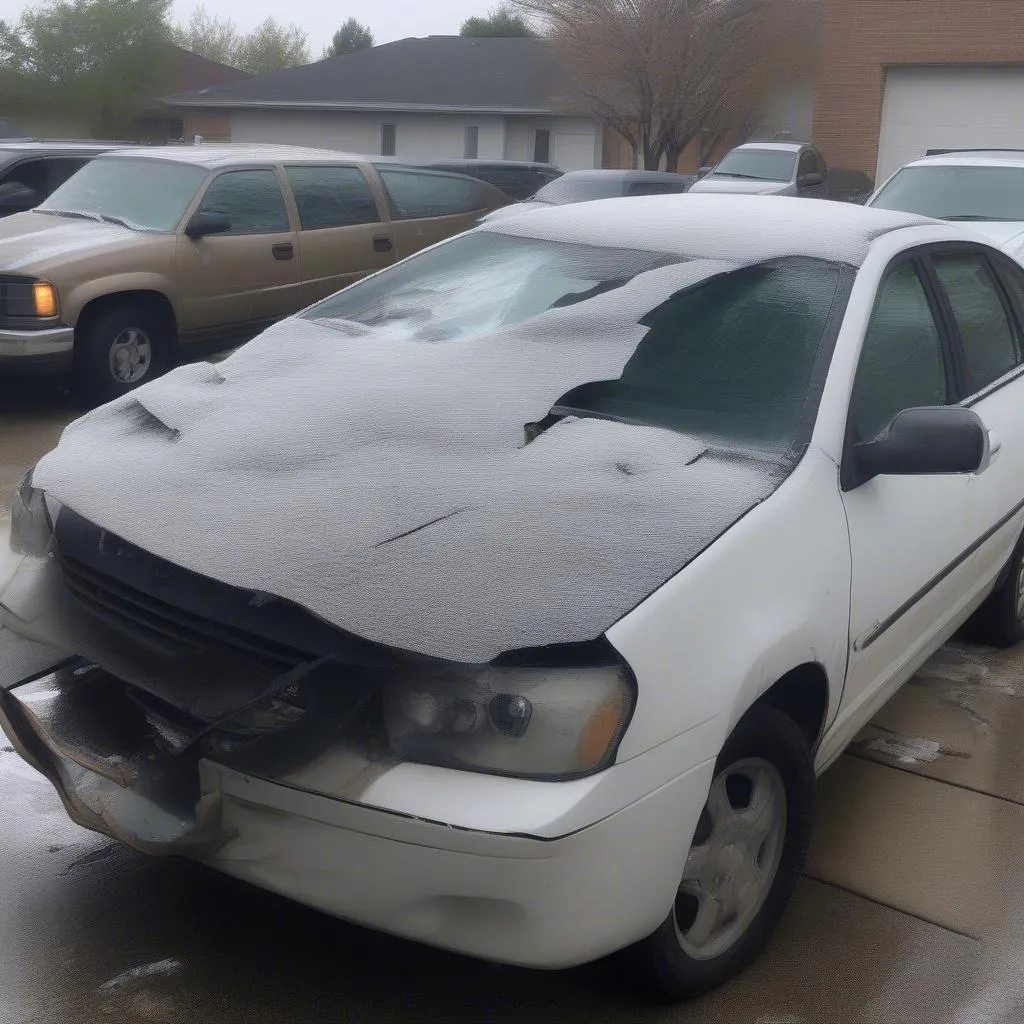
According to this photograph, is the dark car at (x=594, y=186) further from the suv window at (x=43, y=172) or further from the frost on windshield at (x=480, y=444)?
the frost on windshield at (x=480, y=444)

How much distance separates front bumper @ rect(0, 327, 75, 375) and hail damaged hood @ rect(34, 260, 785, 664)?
4.41m

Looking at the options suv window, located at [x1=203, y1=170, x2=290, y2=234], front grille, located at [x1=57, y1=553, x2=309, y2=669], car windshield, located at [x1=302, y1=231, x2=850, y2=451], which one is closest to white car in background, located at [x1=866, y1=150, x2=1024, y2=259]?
suv window, located at [x1=203, y1=170, x2=290, y2=234]

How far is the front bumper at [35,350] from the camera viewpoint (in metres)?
7.53

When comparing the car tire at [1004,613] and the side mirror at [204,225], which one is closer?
the car tire at [1004,613]

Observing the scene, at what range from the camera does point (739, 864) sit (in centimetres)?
277

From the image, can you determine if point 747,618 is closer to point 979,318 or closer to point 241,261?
point 979,318

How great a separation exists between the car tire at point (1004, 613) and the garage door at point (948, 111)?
20.5 m

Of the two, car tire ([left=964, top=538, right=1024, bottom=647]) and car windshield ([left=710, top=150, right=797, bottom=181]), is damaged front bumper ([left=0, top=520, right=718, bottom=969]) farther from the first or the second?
car windshield ([left=710, top=150, right=797, bottom=181])

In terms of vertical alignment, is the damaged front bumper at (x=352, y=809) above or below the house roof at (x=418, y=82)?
below

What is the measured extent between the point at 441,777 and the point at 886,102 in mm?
26782

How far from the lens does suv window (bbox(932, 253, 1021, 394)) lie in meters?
3.96

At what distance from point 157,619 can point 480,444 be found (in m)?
0.79

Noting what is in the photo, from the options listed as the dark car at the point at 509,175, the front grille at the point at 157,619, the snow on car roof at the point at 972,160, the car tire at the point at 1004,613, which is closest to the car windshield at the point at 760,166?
the dark car at the point at 509,175

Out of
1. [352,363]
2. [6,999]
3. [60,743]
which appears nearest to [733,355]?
[352,363]
